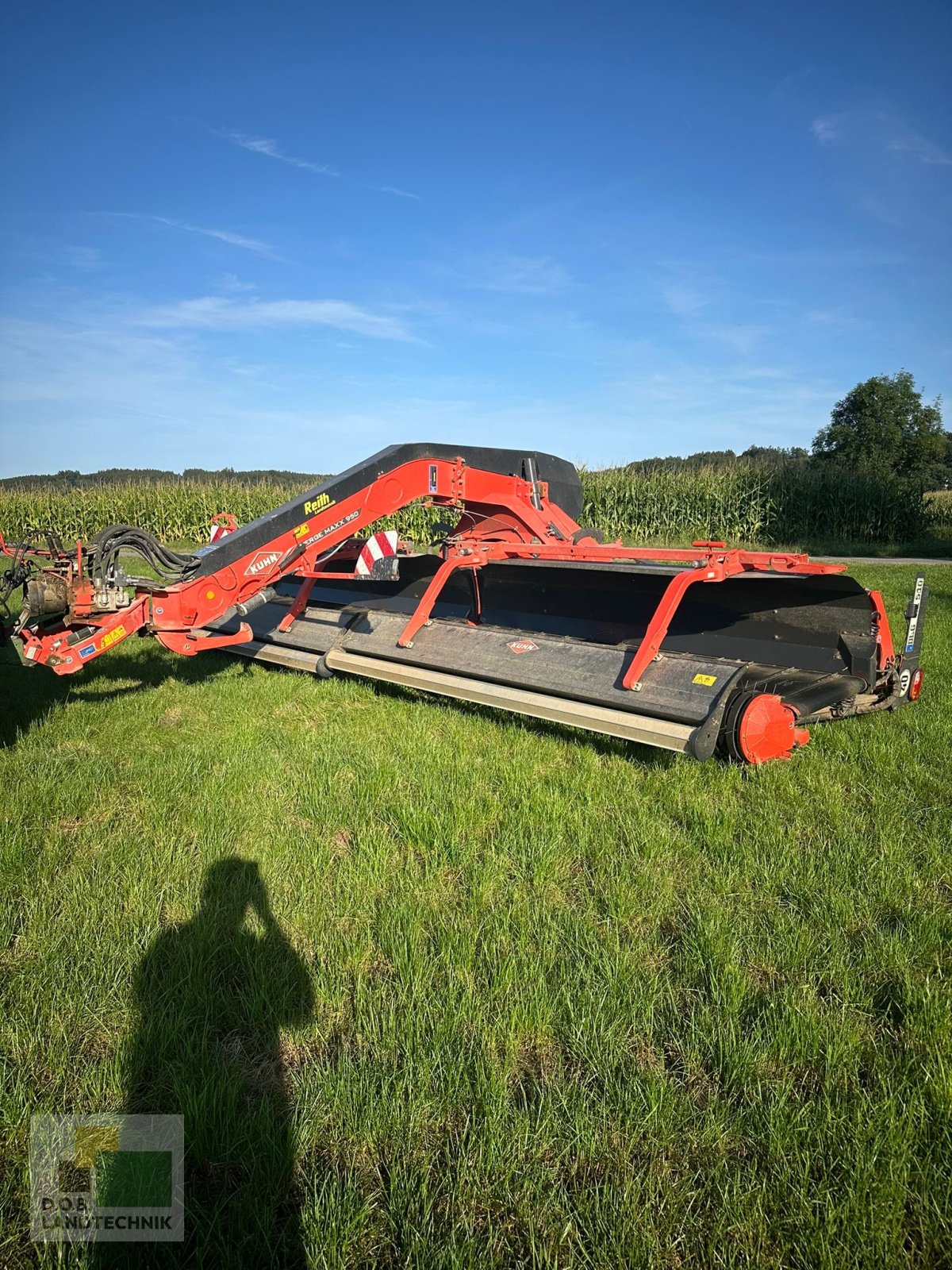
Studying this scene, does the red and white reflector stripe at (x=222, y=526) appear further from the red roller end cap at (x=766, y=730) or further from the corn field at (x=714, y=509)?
the corn field at (x=714, y=509)

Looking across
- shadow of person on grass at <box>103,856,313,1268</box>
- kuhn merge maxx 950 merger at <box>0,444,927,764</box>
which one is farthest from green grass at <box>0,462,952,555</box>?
shadow of person on grass at <box>103,856,313,1268</box>

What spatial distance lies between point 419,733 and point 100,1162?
134 inches

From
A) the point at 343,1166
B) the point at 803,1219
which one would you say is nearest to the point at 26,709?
the point at 343,1166

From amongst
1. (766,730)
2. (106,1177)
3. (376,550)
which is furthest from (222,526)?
(106,1177)

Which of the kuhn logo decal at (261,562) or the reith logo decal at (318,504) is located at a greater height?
the reith logo decal at (318,504)

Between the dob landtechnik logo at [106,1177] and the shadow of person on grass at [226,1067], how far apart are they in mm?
42

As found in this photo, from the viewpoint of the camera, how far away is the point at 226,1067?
2.21 meters

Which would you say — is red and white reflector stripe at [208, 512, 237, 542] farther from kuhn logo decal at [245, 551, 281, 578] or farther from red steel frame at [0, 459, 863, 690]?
kuhn logo decal at [245, 551, 281, 578]

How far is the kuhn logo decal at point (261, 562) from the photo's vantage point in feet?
17.3

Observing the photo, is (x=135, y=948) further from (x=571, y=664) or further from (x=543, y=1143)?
(x=571, y=664)

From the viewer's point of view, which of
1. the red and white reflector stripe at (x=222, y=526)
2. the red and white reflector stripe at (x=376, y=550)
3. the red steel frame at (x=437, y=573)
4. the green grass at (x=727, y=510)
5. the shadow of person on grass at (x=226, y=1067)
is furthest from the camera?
the green grass at (x=727, y=510)

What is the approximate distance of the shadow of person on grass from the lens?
1.77 metres

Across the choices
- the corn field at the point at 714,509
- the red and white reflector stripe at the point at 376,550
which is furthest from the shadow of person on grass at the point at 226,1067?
the corn field at the point at 714,509

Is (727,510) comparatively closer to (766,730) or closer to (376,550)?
(376,550)
